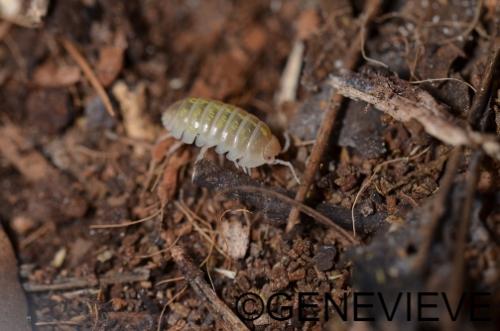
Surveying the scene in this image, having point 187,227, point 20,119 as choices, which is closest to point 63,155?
point 20,119

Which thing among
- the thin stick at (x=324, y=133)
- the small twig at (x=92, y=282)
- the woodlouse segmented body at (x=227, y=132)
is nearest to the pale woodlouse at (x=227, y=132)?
the woodlouse segmented body at (x=227, y=132)

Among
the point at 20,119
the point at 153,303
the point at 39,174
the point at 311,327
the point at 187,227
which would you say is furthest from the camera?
the point at 20,119

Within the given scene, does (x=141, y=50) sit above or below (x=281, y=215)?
above

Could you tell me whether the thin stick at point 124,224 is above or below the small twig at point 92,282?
above

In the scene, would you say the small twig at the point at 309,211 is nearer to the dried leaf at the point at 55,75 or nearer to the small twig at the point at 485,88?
the small twig at the point at 485,88

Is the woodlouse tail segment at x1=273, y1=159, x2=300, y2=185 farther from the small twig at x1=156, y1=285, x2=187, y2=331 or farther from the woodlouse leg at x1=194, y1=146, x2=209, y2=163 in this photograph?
the small twig at x1=156, y1=285, x2=187, y2=331

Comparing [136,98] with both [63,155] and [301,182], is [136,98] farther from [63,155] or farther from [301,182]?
[301,182]

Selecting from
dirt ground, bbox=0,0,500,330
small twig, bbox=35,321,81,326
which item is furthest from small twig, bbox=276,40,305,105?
small twig, bbox=35,321,81,326
